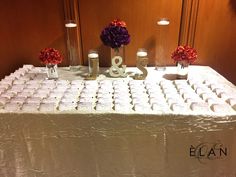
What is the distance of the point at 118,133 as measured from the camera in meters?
1.07

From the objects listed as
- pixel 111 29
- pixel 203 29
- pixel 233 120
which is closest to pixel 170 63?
pixel 203 29

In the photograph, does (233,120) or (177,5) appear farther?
(177,5)

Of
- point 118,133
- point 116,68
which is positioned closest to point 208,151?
point 118,133

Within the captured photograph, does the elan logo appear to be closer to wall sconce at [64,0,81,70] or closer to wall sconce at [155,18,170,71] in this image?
wall sconce at [155,18,170,71]

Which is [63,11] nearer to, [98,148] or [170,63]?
[170,63]

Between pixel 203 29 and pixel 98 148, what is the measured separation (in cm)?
99

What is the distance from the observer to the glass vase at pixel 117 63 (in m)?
1.38

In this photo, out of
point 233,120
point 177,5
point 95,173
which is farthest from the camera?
point 177,5

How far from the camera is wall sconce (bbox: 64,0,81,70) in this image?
1454mm

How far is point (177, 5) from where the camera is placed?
1.44 m

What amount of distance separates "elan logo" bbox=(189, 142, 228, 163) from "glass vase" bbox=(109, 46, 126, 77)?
59 centimetres

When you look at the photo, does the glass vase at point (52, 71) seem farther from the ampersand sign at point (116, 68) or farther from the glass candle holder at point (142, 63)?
the glass candle holder at point (142, 63)

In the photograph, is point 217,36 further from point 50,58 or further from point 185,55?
point 50,58

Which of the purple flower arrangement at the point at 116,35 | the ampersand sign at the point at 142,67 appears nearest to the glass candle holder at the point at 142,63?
the ampersand sign at the point at 142,67
